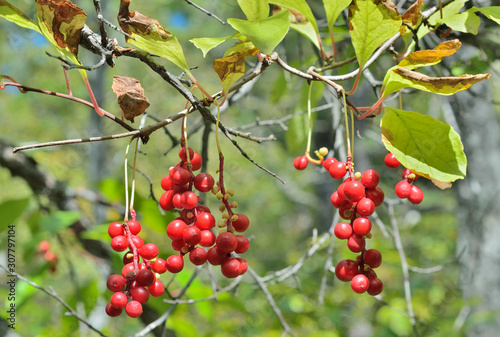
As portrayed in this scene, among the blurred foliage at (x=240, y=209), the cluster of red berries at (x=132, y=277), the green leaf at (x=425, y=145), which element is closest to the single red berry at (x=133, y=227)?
the cluster of red berries at (x=132, y=277)

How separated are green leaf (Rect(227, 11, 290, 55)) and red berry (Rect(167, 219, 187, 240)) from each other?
0.31m

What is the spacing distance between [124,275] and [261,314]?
242 centimetres

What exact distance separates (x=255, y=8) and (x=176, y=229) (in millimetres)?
433

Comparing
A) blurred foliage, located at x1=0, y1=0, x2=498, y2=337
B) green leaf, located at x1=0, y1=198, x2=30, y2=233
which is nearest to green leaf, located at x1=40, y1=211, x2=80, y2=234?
blurred foliage, located at x1=0, y1=0, x2=498, y2=337

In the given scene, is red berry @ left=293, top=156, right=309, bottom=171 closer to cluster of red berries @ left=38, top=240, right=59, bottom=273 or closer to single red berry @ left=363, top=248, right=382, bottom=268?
single red berry @ left=363, top=248, right=382, bottom=268

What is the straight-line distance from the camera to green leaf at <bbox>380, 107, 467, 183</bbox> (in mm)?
679

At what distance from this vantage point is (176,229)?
0.66m

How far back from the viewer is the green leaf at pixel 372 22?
2.35ft

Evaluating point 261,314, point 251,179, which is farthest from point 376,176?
point 251,179

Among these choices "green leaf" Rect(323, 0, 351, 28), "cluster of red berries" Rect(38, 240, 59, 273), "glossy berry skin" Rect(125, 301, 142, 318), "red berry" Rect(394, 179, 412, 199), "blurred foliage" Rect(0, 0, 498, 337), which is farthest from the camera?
"cluster of red berries" Rect(38, 240, 59, 273)

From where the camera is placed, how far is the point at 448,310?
364cm

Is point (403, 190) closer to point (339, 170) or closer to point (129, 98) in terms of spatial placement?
point (339, 170)

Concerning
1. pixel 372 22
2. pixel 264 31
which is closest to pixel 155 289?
pixel 264 31

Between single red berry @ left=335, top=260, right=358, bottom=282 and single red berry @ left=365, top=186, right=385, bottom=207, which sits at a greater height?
single red berry @ left=365, top=186, right=385, bottom=207
